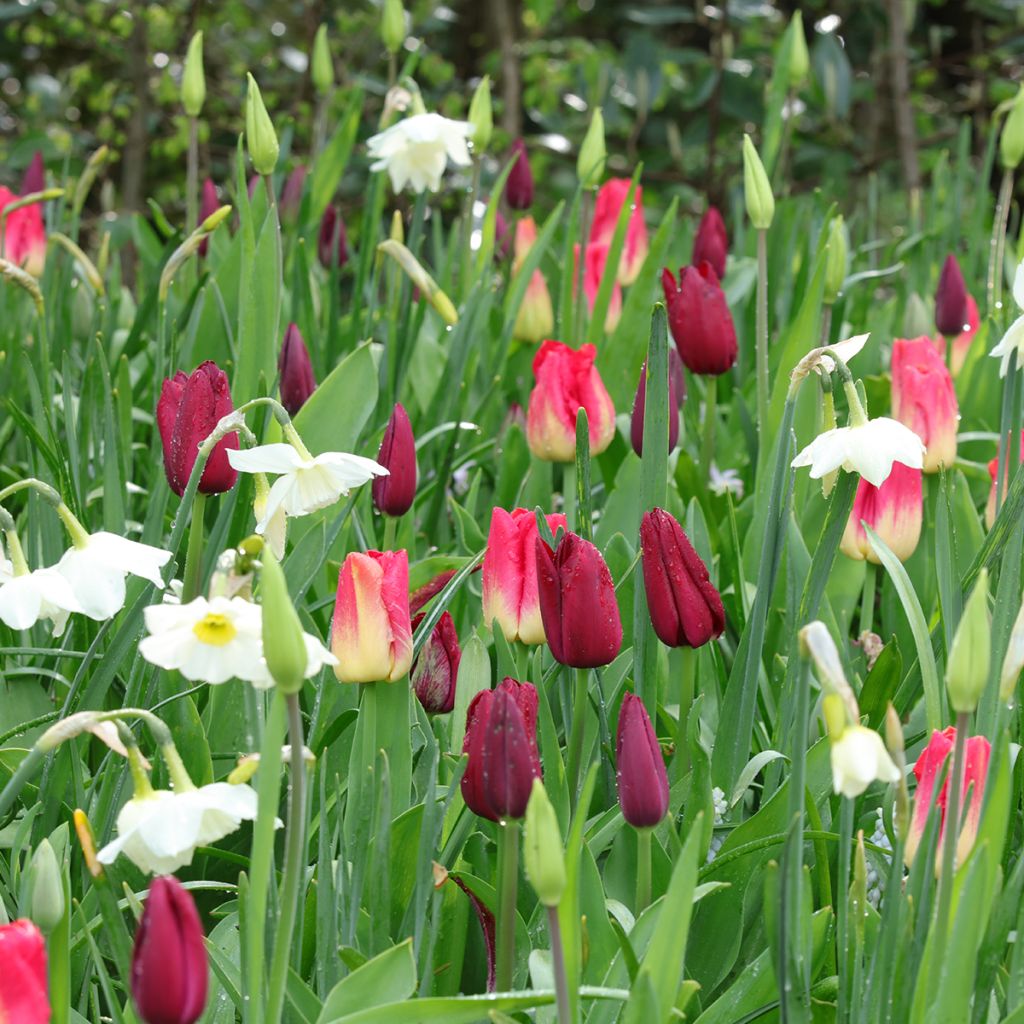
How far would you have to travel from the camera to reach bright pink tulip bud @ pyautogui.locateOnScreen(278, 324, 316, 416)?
143 centimetres

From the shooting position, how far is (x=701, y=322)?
1413 millimetres

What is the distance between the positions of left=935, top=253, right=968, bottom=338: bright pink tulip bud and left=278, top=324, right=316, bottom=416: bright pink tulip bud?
81 centimetres

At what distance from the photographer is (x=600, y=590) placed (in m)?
0.85

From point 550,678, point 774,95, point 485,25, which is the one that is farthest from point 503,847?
point 485,25

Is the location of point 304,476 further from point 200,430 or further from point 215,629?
point 215,629

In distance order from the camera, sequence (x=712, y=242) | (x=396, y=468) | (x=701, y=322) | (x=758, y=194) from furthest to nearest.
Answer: (x=712, y=242), (x=701, y=322), (x=758, y=194), (x=396, y=468)

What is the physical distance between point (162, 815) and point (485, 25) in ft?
15.8

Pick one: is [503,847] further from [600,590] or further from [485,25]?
[485,25]

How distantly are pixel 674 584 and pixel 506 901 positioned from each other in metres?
0.23

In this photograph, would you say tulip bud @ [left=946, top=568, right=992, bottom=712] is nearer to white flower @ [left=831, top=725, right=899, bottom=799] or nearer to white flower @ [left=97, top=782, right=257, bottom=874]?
white flower @ [left=831, top=725, right=899, bottom=799]

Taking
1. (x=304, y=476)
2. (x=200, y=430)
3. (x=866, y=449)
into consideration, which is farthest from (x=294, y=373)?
(x=866, y=449)

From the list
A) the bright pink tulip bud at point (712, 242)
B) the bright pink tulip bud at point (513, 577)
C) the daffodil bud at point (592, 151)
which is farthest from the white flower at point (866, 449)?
the bright pink tulip bud at point (712, 242)

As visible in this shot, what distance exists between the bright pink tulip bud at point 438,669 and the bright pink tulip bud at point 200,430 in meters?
0.18

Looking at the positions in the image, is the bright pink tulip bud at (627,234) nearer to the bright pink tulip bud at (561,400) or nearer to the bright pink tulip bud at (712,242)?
the bright pink tulip bud at (712,242)
